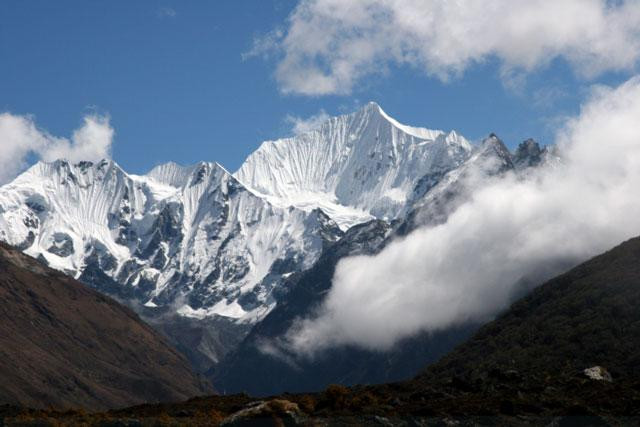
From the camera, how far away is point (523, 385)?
2566 inches

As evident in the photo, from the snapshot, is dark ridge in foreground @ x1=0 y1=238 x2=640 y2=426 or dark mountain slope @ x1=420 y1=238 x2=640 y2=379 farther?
dark mountain slope @ x1=420 y1=238 x2=640 y2=379

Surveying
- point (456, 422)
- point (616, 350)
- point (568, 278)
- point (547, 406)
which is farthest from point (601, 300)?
point (456, 422)

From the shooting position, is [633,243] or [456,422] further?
[633,243]

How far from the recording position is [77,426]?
5391cm

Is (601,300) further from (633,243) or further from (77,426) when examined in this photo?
(77,426)

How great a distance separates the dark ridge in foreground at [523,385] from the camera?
2087 inches

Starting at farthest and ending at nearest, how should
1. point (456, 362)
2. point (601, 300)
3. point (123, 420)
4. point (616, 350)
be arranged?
point (456, 362) < point (601, 300) < point (616, 350) < point (123, 420)

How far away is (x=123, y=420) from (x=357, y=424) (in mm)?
12434

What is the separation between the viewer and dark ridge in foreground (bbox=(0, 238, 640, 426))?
5300cm

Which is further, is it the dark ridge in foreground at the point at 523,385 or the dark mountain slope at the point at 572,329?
the dark mountain slope at the point at 572,329

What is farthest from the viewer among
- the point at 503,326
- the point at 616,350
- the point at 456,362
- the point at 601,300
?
the point at 503,326

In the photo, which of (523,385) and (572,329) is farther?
(572,329)

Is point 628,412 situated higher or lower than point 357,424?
lower

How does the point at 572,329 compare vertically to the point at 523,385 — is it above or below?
above
